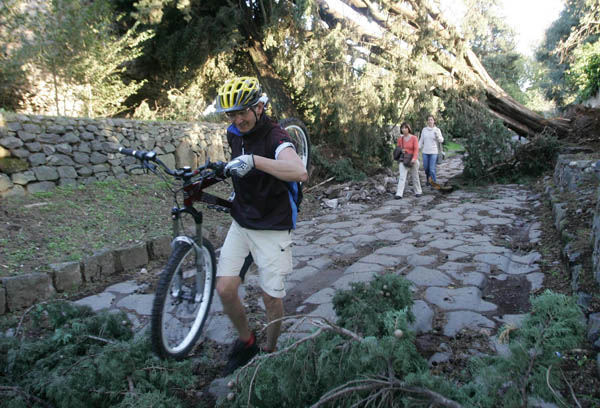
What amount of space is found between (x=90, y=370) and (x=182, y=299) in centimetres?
85

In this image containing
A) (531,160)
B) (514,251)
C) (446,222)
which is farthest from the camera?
(531,160)

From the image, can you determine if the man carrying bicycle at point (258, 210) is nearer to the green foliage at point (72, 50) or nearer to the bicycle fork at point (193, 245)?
the bicycle fork at point (193, 245)

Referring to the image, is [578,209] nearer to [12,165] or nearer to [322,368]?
[322,368]

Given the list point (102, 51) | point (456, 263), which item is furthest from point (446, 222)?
point (102, 51)

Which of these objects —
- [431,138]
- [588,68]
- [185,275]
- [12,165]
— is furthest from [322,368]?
[588,68]

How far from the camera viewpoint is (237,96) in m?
2.50

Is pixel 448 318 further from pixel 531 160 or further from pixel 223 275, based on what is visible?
pixel 531 160

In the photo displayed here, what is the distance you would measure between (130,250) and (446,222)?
5.05 metres

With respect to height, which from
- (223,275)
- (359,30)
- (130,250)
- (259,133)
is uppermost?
(359,30)

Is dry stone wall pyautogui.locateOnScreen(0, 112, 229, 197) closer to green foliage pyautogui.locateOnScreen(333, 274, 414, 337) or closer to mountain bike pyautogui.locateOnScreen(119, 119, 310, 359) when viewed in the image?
mountain bike pyautogui.locateOnScreen(119, 119, 310, 359)

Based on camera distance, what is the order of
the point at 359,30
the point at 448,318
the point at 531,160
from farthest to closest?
the point at 531,160 → the point at 359,30 → the point at 448,318

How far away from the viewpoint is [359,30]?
9852mm

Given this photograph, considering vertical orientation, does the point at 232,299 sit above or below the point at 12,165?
below

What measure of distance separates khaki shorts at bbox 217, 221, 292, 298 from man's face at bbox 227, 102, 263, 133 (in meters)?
0.69
